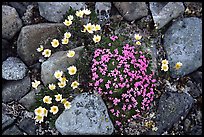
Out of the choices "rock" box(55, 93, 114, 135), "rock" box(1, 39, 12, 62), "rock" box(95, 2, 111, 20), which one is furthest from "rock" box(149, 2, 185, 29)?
"rock" box(1, 39, 12, 62)

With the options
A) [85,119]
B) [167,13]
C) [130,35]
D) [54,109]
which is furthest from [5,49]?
[167,13]

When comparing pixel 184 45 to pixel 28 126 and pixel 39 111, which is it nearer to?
pixel 39 111

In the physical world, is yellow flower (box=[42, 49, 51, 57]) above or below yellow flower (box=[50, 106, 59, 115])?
above

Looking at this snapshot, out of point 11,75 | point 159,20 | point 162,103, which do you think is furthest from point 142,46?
point 11,75

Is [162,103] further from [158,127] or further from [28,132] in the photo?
[28,132]

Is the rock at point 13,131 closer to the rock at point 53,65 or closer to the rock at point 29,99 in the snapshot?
the rock at point 29,99

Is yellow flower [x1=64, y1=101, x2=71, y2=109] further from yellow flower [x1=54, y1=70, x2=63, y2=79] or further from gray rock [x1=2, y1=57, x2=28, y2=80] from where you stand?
gray rock [x1=2, y1=57, x2=28, y2=80]
